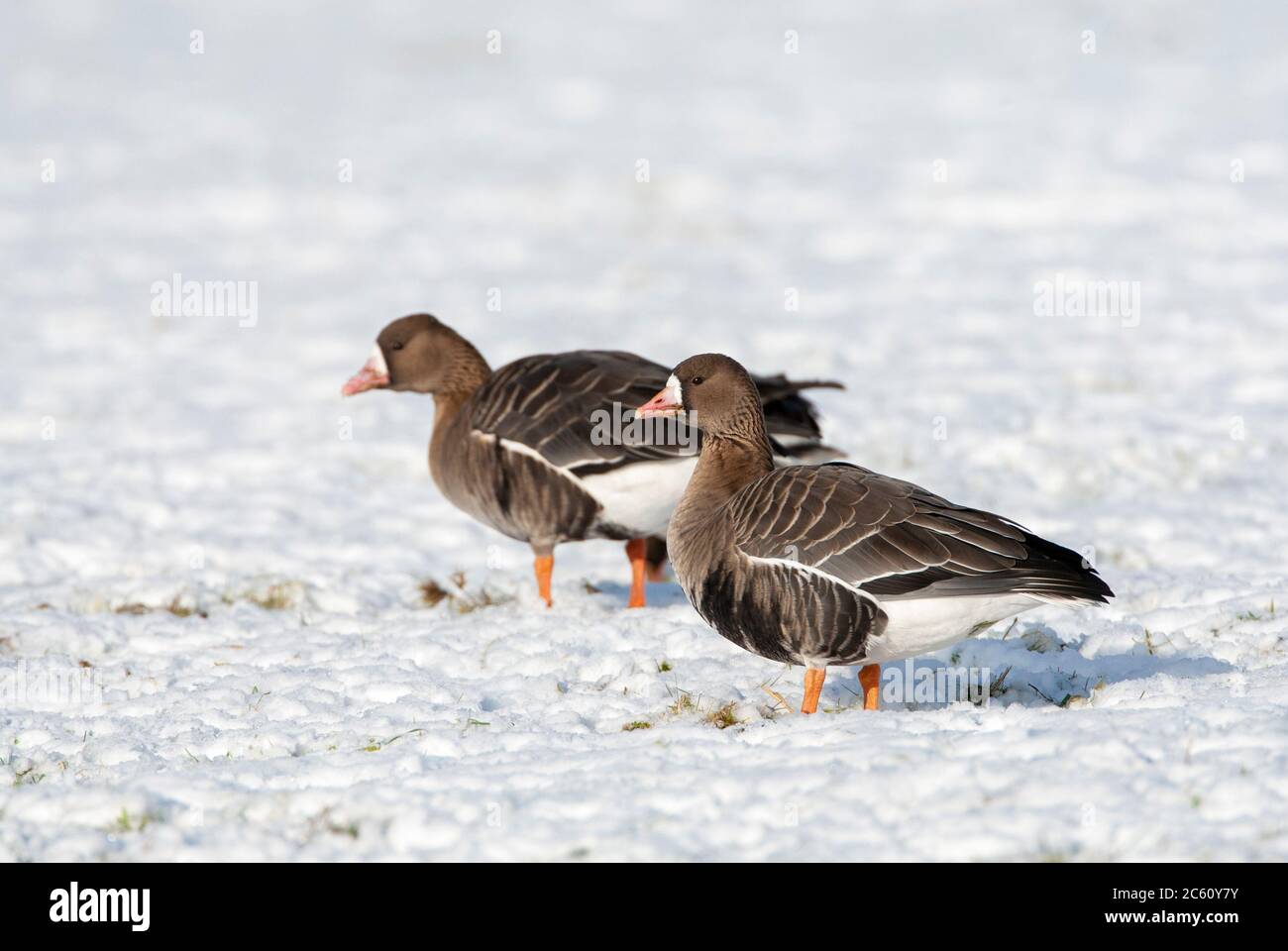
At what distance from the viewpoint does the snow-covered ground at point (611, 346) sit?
19.3 feet

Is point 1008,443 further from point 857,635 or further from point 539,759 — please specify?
point 539,759

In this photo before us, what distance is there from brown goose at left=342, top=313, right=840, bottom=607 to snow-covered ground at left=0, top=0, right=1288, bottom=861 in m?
0.65

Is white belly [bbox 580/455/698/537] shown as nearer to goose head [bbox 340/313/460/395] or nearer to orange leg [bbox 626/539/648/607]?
orange leg [bbox 626/539/648/607]

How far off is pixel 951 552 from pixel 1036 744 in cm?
107

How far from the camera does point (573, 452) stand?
959 centimetres

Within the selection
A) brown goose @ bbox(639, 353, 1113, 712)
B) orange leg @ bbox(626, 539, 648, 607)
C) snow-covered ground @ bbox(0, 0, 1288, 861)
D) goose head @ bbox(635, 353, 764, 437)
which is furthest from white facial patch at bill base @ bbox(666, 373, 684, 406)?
orange leg @ bbox(626, 539, 648, 607)

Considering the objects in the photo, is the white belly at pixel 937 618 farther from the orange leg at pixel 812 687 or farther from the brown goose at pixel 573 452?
the brown goose at pixel 573 452

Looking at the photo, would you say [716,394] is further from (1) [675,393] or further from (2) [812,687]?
(2) [812,687]

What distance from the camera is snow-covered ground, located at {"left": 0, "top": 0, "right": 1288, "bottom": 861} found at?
231 inches

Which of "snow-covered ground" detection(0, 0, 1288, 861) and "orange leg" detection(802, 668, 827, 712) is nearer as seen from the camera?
"snow-covered ground" detection(0, 0, 1288, 861)

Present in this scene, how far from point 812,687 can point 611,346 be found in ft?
36.0

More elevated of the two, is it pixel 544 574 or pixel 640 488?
pixel 640 488

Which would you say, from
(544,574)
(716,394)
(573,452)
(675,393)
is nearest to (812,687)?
(716,394)
